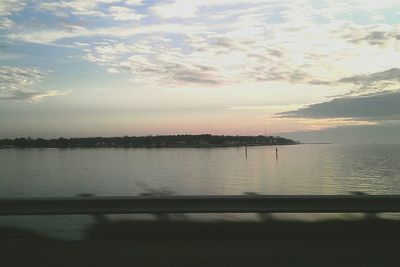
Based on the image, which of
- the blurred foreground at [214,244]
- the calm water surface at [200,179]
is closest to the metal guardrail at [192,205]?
the blurred foreground at [214,244]

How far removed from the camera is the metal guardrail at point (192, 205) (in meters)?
7.91

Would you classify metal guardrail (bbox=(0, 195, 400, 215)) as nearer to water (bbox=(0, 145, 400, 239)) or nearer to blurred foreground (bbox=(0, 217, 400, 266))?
blurred foreground (bbox=(0, 217, 400, 266))

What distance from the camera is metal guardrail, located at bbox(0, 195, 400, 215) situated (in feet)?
26.0

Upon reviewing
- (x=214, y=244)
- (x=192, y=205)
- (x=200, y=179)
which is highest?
(x=192, y=205)

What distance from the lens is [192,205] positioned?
792 cm

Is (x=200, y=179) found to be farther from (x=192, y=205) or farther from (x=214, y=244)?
(x=214, y=244)

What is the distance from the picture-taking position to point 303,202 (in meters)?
7.95

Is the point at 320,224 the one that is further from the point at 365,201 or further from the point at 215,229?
the point at 215,229

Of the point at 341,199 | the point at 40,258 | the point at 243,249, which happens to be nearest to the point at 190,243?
the point at 243,249

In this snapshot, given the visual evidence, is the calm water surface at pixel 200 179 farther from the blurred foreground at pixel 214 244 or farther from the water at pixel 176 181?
the blurred foreground at pixel 214 244

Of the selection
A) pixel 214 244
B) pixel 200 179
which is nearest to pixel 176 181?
pixel 200 179

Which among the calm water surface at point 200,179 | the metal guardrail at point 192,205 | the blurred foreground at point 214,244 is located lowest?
the calm water surface at point 200,179

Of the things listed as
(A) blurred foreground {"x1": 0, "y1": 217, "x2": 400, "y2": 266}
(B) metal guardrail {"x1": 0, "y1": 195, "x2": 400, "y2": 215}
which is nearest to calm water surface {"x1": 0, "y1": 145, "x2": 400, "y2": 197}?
(B) metal guardrail {"x1": 0, "y1": 195, "x2": 400, "y2": 215}

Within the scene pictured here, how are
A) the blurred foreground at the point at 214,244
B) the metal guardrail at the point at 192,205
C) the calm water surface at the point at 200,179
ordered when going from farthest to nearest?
the calm water surface at the point at 200,179, the metal guardrail at the point at 192,205, the blurred foreground at the point at 214,244
